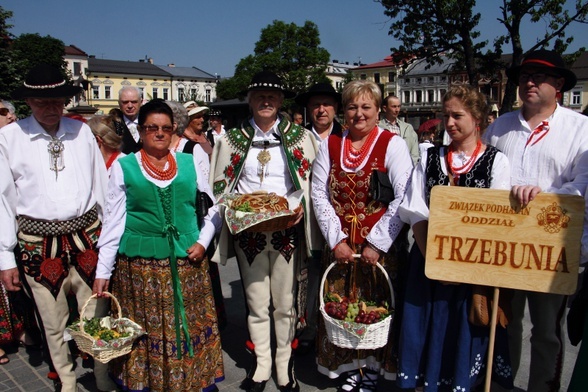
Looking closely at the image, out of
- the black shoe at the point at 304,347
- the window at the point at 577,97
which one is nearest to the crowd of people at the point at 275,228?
the black shoe at the point at 304,347

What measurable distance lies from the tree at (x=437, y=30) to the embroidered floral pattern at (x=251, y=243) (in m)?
16.8

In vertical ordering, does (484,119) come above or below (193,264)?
above

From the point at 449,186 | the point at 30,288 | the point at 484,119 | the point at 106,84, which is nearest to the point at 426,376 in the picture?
the point at 449,186

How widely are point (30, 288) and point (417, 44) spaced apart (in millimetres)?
20067

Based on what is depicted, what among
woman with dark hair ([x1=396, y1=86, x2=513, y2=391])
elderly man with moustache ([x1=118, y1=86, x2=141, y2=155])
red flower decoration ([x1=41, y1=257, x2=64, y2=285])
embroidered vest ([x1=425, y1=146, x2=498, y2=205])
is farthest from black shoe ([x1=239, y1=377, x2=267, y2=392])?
elderly man with moustache ([x1=118, y1=86, x2=141, y2=155])

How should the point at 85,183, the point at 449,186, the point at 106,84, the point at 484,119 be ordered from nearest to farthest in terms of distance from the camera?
1. the point at 449,186
2. the point at 484,119
3. the point at 85,183
4. the point at 106,84

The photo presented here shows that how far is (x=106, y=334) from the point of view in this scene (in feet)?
10.4

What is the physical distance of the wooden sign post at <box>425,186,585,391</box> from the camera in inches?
102

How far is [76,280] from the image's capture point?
3527 mm

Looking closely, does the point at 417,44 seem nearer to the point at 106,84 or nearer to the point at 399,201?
the point at 399,201

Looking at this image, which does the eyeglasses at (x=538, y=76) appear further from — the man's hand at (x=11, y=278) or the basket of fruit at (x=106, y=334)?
the man's hand at (x=11, y=278)

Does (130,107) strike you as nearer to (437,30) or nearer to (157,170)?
(157,170)

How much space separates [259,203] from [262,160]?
1.84ft

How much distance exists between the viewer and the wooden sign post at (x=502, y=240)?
2600 mm
